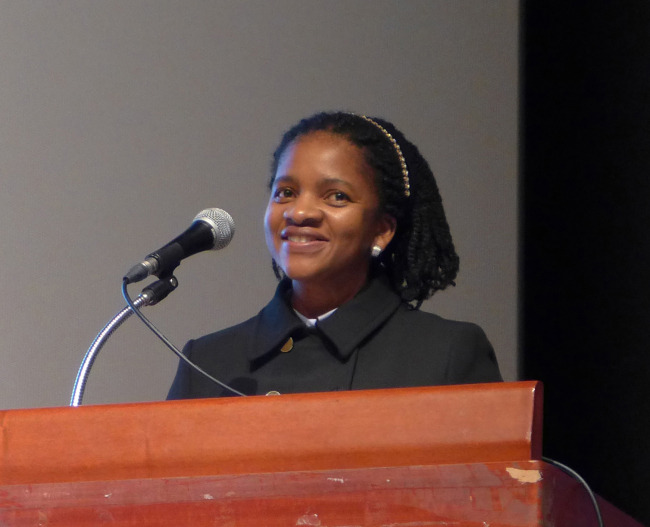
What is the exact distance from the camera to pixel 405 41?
2.43 meters

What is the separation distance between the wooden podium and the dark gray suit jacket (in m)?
0.65

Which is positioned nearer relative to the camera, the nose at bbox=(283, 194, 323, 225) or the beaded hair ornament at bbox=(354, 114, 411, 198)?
the nose at bbox=(283, 194, 323, 225)

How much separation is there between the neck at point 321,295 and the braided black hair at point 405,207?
4.0 inches

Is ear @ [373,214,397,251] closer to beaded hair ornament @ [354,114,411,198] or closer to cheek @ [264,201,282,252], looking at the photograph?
beaded hair ornament @ [354,114,411,198]

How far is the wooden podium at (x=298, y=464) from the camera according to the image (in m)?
0.78

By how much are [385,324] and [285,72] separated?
1052 mm

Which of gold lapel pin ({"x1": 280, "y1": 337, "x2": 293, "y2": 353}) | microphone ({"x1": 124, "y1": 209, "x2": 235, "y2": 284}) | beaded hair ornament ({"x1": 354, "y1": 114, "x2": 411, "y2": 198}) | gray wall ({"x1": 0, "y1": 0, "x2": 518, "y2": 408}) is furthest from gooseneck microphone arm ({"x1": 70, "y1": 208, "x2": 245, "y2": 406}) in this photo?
gray wall ({"x1": 0, "y1": 0, "x2": 518, "y2": 408})

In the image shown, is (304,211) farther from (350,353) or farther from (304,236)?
(350,353)

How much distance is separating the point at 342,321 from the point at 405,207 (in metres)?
0.25

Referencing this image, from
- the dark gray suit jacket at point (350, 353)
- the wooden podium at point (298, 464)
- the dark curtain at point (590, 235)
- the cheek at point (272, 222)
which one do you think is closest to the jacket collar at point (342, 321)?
the dark gray suit jacket at point (350, 353)

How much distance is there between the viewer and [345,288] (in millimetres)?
1600

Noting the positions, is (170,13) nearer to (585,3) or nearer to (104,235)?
(104,235)

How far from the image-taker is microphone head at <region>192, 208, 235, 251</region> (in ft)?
4.33

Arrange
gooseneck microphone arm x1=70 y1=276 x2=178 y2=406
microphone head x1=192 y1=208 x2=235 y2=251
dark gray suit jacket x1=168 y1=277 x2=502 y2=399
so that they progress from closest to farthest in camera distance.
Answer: gooseneck microphone arm x1=70 y1=276 x2=178 y2=406 < microphone head x1=192 y1=208 x2=235 y2=251 < dark gray suit jacket x1=168 y1=277 x2=502 y2=399
